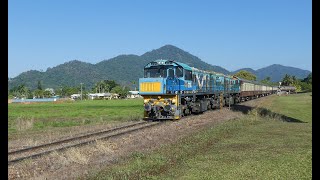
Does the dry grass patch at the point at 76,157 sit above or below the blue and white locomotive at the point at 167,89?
below

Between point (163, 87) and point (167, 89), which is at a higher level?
point (163, 87)

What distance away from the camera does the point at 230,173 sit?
10.6m

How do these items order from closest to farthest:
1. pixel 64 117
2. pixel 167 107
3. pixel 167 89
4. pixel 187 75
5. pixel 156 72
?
pixel 167 89 < pixel 167 107 < pixel 156 72 < pixel 187 75 < pixel 64 117

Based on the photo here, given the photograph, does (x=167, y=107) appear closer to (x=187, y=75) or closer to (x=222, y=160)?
(x=187, y=75)

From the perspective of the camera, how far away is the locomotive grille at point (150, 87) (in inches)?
1080

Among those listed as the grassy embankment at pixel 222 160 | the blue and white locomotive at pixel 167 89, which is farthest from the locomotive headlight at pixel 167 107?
the grassy embankment at pixel 222 160

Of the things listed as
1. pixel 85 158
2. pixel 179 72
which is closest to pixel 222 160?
pixel 85 158

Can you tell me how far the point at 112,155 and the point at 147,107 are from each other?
44.0ft

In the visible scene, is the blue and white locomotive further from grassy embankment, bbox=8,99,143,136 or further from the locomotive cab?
grassy embankment, bbox=8,99,143,136

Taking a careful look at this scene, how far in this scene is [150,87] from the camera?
27750mm

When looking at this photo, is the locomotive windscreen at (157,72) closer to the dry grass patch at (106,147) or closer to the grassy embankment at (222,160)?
the grassy embankment at (222,160)

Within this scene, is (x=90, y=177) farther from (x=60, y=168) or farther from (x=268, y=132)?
(x=268, y=132)

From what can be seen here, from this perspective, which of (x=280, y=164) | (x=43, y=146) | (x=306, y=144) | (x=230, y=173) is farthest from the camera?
(x=43, y=146)

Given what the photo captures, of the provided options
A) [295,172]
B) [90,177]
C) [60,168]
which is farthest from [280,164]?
[60,168]
